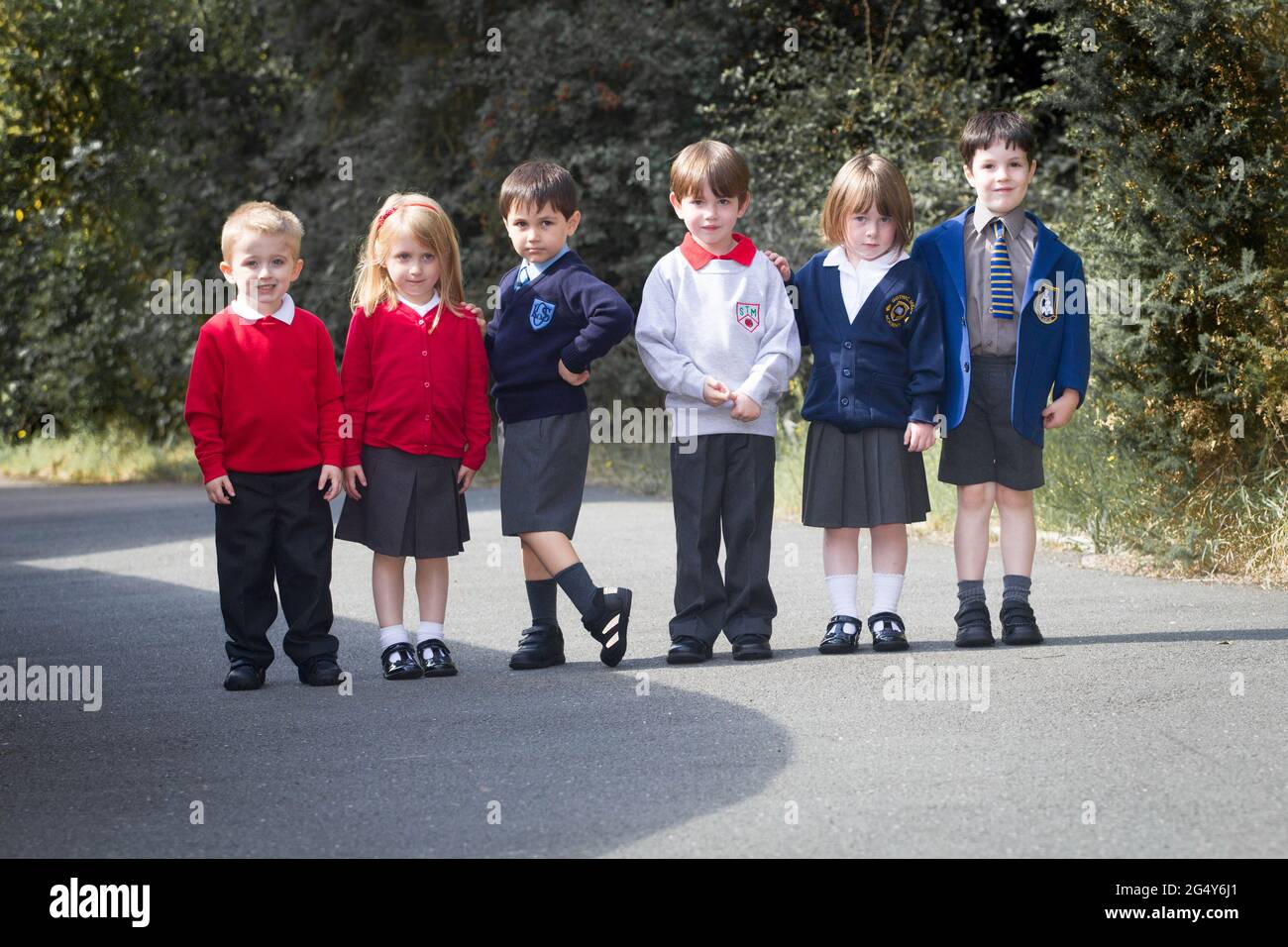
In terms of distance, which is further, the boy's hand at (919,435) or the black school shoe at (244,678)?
the boy's hand at (919,435)

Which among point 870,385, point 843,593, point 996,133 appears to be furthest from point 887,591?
point 996,133

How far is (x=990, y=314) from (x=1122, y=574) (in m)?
2.43

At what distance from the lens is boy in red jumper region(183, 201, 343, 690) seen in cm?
614

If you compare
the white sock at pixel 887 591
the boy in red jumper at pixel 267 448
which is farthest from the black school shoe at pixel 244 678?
the white sock at pixel 887 591

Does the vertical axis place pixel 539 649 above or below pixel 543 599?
below

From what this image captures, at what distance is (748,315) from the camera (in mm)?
6508

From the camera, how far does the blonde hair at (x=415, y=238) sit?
6320 mm

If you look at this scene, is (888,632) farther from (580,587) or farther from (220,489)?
(220,489)

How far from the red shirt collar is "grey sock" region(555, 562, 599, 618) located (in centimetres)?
127

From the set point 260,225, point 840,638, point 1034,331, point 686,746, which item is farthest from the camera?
point 1034,331

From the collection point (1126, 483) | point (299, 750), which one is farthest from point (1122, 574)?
point (299, 750)

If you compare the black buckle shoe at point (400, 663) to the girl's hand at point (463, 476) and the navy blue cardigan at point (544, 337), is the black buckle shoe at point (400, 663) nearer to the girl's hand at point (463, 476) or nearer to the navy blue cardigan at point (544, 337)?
the girl's hand at point (463, 476)

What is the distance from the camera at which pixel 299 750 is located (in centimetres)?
504

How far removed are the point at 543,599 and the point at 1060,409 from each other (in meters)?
2.17
